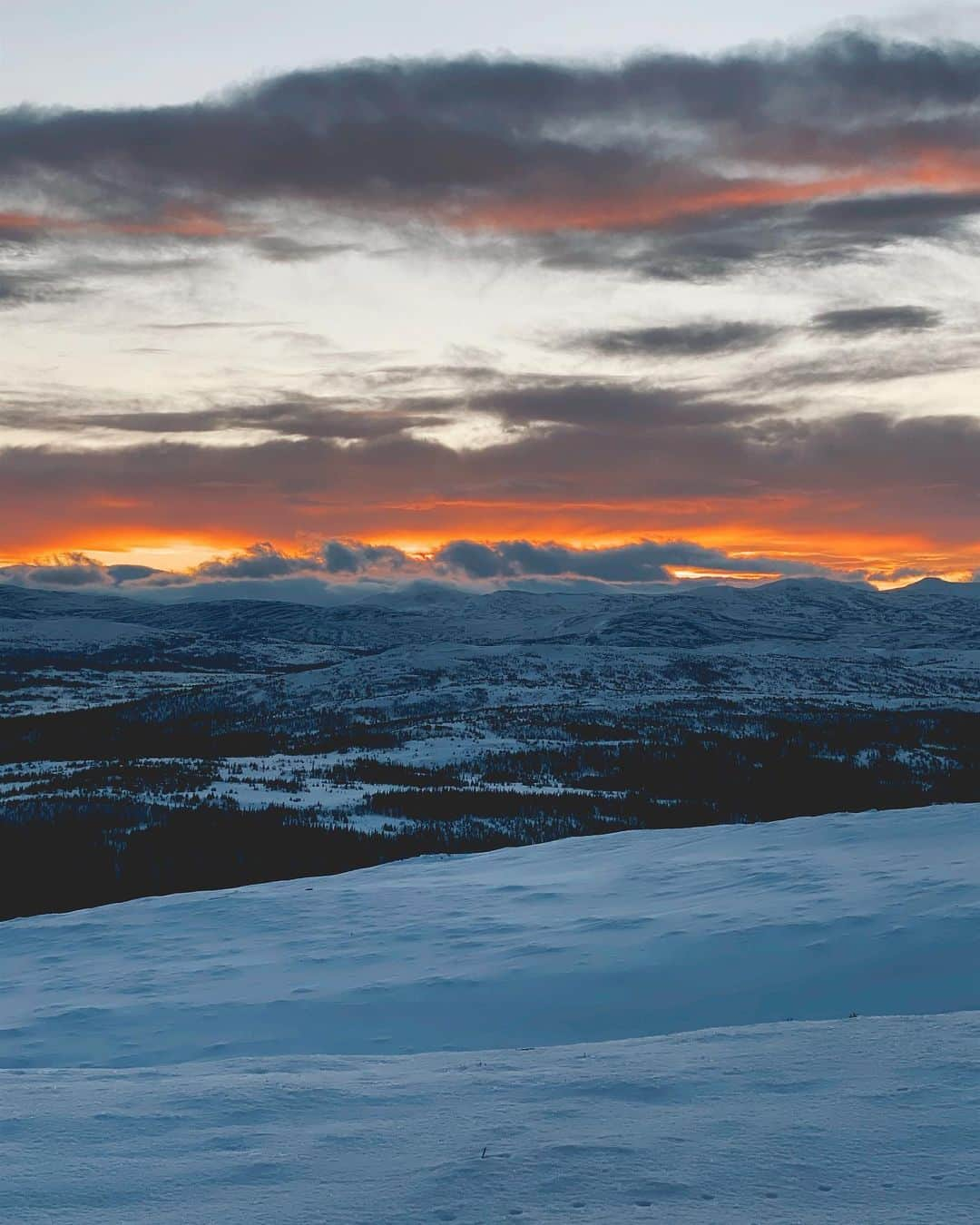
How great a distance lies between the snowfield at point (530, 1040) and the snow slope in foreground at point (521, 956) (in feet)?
0.14

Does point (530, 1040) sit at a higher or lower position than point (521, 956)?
lower

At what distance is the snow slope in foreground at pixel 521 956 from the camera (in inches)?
380

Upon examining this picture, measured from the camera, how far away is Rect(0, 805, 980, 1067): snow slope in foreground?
966 cm

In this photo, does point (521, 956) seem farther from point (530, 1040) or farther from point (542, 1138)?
point (542, 1138)

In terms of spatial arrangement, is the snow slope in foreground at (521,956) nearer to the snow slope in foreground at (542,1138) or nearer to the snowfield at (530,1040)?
the snowfield at (530,1040)

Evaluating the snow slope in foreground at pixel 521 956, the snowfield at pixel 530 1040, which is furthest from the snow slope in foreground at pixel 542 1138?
the snow slope in foreground at pixel 521 956

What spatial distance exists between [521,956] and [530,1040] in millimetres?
1896

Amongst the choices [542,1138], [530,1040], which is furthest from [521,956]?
[542,1138]

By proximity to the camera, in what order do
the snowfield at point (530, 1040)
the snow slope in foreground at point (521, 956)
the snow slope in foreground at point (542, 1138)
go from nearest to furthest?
the snow slope in foreground at point (542, 1138) → the snowfield at point (530, 1040) → the snow slope in foreground at point (521, 956)

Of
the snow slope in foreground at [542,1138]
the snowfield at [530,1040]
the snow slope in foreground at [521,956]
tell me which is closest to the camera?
the snow slope in foreground at [542,1138]

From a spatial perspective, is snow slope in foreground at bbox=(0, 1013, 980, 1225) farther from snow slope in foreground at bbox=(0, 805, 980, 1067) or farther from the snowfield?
snow slope in foreground at bbox=(0, 805, 980, 1067)

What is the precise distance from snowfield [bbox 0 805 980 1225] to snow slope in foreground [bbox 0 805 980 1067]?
0.04 meters

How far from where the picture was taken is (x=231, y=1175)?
18.6 feet

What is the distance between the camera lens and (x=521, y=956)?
11391 millimetres
